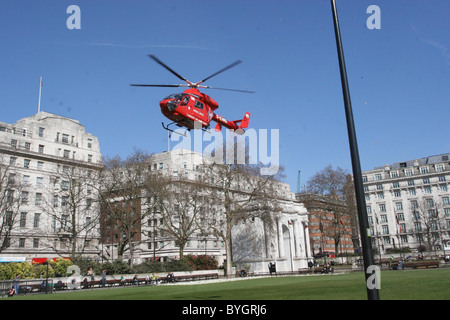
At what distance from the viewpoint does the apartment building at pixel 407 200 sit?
344 ft

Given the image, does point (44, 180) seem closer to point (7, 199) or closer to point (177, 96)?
point (7, 199)

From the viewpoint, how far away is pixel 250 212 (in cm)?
5822

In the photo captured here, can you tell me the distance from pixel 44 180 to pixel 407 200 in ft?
302

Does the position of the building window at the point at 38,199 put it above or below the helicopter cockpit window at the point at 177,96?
above

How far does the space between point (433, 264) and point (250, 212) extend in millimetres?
24601

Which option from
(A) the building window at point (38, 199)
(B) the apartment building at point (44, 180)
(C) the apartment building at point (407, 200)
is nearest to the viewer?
(B) the apartment building at point (44, 180)

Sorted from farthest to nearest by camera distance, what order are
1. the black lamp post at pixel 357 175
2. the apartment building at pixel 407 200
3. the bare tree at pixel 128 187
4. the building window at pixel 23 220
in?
the apartment building at pixel 407 200
the building window at pixel 23 220
the bare tree at pixel 128 187
the black lamp post at pixel 357 175

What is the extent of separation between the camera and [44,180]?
68.6 m

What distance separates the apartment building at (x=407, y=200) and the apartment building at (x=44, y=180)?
74978mm

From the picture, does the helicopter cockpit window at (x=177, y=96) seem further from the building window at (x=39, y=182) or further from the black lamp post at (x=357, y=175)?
the building window at (x=39, y=182)

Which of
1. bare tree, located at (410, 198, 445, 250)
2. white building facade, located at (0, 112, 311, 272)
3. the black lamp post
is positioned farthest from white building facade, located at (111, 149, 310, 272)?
the black lamp post

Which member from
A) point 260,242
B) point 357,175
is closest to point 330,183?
point 260,242

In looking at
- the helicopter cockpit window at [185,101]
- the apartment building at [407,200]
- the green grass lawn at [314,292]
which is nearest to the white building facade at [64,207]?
the helicopter cockpit window at [185,101]
